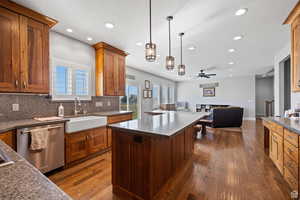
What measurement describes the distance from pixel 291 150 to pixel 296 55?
1585 millimetres

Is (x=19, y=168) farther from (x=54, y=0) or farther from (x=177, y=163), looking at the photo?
(x=54, y=0)

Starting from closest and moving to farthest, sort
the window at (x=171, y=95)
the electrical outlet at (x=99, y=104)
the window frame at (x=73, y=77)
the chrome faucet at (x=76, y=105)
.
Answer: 1. the window frame at (x=73, y=77)
2. the chrome faucet at (x=76, y=105)
3. the electrical outlet at (x=99, y=104)
4. the window at (x=171, y=95)

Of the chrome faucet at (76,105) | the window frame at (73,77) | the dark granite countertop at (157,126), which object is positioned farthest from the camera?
the chrome faucet at (76,105)

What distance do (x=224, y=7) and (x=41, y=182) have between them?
2.78 metres

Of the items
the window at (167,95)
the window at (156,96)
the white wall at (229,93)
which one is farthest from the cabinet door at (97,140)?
the white wall at (229,93)

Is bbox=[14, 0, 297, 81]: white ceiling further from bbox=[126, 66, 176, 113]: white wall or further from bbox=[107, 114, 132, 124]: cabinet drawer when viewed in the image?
bbox=[126, 66, 176, 113]: white wall

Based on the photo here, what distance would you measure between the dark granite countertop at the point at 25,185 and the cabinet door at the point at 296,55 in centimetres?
322

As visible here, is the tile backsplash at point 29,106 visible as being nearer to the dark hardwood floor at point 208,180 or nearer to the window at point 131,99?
the dark hardwood floor at point 208,180

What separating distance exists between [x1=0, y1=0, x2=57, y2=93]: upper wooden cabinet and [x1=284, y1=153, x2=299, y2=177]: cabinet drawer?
374 cm

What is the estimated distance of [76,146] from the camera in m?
2.47

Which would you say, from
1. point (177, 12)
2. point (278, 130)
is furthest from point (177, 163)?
point (177, 12)

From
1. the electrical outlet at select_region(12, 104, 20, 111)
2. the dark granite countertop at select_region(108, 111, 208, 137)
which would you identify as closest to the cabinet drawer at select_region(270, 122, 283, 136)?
the dark granite countertop at select_region(108, 111, 208, 137)

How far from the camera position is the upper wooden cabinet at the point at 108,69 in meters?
3.29

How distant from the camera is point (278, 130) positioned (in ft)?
6.96
